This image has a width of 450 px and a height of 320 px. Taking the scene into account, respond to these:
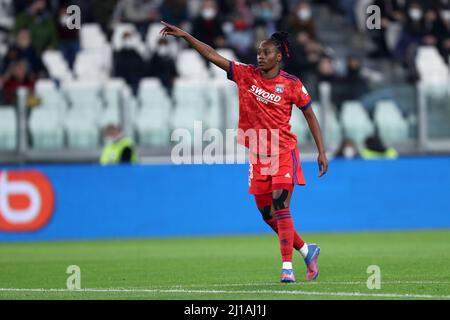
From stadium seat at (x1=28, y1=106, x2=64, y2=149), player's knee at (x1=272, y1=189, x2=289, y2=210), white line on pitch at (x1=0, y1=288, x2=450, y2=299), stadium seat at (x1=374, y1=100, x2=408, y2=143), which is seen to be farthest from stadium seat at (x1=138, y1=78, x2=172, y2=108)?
white line on pitch at (x1=0, y1=288, x2=450, y2=299)

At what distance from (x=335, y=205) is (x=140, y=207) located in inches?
128

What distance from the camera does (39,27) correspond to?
23.4m

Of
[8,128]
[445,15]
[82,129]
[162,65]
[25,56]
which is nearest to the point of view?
[8,128]

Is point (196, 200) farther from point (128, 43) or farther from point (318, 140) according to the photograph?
point (318, 140)

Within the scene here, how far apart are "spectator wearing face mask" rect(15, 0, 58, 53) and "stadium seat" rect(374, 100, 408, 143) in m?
6.46

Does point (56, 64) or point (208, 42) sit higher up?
point (208, 42)

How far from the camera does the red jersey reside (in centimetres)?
1136

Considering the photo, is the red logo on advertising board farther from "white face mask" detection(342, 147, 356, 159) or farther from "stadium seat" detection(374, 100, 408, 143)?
"stadium seat" detection(374, 100, 408, 143)

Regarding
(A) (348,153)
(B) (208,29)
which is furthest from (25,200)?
(B) (208,29)

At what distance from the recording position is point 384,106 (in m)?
21.6

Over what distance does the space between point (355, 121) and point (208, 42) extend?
3.64 meters

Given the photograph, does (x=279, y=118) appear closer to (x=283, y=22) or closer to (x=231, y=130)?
(x=231, y=130)

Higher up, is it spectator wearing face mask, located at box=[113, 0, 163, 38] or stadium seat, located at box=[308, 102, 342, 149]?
spectator wearing face mask, located at box=[113, 0, 163, 38]

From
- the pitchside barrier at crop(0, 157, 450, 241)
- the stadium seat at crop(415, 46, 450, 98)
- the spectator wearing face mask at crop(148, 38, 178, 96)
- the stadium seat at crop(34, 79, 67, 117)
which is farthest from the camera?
the stadium seat at crop(415, 46, 450, 98)
